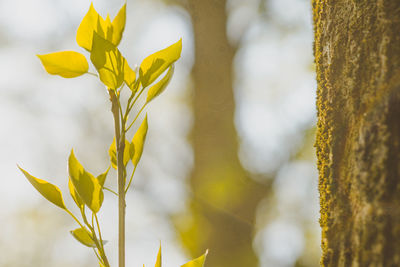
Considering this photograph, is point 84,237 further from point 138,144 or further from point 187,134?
point 187,134

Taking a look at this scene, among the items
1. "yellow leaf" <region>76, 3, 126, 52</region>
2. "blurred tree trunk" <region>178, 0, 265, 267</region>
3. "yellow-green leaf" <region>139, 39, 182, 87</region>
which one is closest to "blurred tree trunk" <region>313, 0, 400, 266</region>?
"yellow-green leaf" <region>139, 39, 182, 87</region>

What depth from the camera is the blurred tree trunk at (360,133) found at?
0.38 meters

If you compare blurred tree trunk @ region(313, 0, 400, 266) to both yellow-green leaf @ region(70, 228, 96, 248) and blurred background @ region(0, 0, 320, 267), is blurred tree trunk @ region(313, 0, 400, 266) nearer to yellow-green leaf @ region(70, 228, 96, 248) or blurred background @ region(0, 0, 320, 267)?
yellow-green leaf @ region(70, 228, 96, 248)

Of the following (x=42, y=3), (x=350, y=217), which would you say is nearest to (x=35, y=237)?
(x=42, y=3)

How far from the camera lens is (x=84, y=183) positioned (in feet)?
1.72

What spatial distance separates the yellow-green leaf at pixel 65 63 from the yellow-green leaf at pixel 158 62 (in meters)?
0.09

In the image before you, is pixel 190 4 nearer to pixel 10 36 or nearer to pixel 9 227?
pixel 10 36

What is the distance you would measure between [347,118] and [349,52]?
9 centimetres

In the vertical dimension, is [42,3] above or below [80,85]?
above

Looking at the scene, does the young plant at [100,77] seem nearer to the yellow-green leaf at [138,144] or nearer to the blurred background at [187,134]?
the yellow-green leaf at [138,144]

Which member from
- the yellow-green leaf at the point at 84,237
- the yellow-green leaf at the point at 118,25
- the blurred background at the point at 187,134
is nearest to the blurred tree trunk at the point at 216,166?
the blurred background at the point at 187,134

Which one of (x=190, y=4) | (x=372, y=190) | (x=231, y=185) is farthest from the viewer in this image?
(x=190, y=4)

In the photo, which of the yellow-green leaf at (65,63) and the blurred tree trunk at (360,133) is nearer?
the blurred tree trunk at (360,133)

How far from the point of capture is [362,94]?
430 millimetres
